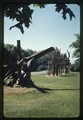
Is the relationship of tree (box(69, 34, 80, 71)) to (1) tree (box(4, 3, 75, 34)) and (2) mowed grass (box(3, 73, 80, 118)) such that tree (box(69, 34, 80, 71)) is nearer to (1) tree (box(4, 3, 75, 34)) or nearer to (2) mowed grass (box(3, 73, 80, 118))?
(2) mowed grass (box(3, 73, 80, 118))

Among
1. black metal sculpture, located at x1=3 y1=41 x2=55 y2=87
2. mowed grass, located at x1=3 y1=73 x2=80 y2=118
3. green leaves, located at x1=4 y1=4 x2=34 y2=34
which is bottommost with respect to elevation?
mowed grass, located at x1=3 y1=73 x2=80 y2=118

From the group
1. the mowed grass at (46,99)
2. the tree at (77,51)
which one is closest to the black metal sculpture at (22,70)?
the mowed grass at (46,99)

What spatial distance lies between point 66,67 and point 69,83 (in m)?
0.17

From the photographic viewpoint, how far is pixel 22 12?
2857 millimetres

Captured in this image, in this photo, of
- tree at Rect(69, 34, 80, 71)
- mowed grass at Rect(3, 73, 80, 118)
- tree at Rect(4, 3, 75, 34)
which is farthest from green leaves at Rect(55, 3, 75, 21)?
mowed grass at Rect(3, 73, 80, 118)

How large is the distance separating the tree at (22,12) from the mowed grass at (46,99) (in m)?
0.55

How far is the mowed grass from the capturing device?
8.91ft

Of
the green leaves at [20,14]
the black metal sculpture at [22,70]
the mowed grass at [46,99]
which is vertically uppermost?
the green leaves at [20,14]

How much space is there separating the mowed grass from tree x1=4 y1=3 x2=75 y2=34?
55cm

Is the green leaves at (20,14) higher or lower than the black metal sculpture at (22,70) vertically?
higher

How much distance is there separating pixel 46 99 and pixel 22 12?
0.91 meters

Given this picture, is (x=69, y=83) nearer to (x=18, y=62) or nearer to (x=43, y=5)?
(x=18, y=62)

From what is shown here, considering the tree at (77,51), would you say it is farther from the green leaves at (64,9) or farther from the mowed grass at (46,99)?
the green leaves at (64,9)

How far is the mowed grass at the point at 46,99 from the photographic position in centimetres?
271
